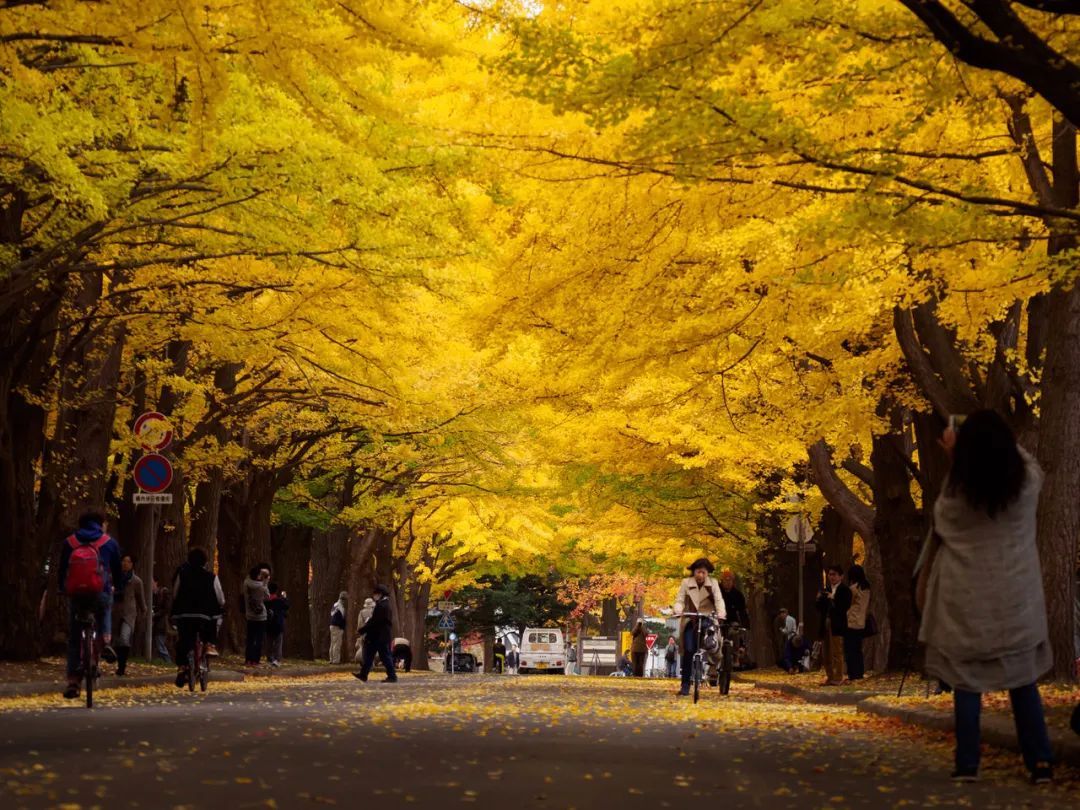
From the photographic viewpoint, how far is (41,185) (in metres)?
15.0

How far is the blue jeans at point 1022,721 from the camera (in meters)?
8.23

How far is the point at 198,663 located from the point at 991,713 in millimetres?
10081

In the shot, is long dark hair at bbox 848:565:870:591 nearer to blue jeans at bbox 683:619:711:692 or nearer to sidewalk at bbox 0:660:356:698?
blue jeans at bbox 683:619:711:692

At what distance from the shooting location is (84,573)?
14727mm

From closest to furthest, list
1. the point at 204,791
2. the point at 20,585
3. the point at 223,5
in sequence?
the point at 204,791, the point at 223,5, the point at 20,585

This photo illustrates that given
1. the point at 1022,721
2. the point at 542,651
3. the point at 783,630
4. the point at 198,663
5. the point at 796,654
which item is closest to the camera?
the point at 1022,721

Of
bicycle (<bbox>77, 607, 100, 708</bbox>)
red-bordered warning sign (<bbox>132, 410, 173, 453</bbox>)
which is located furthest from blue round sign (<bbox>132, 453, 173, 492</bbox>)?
bicycle (<bbox>77, 607, 100, 708</bbox>)

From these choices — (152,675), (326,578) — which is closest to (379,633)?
(152,675)

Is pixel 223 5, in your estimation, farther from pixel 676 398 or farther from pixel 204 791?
pixel 676 398

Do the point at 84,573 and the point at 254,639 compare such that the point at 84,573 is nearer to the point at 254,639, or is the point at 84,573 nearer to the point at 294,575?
the point at 254,639

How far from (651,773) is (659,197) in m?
7.38

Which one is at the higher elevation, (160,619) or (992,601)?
(160,619)

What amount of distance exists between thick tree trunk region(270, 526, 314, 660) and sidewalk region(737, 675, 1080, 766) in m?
21.1

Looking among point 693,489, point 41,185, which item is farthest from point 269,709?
point 693,489
